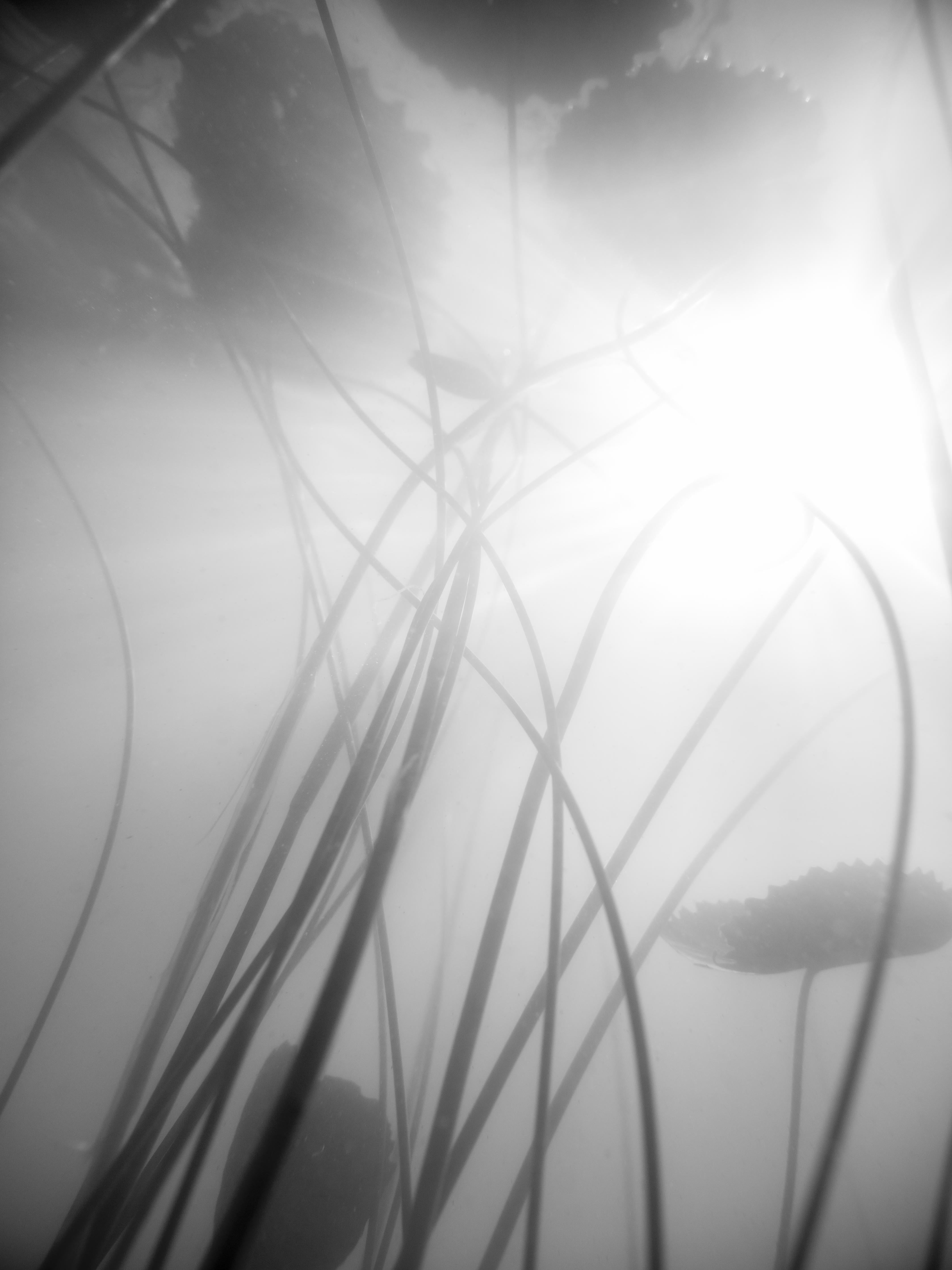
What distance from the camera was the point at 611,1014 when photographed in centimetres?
62

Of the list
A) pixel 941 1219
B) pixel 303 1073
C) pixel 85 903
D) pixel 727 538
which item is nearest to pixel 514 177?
pixel 727 538

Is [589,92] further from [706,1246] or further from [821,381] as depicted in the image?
[706,1246]

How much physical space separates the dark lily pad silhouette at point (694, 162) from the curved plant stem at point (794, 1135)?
59.1 inches

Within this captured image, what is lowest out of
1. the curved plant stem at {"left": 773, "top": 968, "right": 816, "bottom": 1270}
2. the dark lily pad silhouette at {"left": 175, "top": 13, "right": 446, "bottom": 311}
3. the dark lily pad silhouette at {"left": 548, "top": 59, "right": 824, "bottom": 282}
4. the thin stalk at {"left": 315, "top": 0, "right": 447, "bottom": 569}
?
the curved plant stem at {"left": 773, "top": 968, "right": 816, "bottom": 1270}

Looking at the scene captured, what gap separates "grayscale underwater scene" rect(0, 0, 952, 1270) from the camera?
73 cm

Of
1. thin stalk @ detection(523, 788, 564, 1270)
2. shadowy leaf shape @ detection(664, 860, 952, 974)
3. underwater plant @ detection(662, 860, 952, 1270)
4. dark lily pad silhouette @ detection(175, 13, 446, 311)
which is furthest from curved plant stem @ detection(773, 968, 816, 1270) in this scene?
dark lily pad silhouette @ detection(175, 13, 446, 311)

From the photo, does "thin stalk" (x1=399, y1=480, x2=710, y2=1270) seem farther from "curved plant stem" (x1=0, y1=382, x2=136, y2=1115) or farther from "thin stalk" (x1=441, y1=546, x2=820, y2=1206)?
"curved plant stem" (x1=0, y1=382, x2=136, y2=1115)

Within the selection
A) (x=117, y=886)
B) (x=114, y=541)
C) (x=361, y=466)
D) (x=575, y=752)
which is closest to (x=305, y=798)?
(x=575, y=752)

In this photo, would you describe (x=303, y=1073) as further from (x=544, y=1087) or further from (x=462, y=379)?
(x=462, y=379)

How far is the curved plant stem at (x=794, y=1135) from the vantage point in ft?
2.63

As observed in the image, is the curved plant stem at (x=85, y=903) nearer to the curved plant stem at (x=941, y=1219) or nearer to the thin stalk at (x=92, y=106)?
the thin stalk at (x=92, y=106)

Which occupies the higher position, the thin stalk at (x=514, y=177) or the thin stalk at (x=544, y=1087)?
the thin stalk at (x=514, y=177)

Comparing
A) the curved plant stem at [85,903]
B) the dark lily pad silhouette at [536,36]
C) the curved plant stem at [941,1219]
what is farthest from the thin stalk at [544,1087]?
the dark lily pad silhouette at [536,36]

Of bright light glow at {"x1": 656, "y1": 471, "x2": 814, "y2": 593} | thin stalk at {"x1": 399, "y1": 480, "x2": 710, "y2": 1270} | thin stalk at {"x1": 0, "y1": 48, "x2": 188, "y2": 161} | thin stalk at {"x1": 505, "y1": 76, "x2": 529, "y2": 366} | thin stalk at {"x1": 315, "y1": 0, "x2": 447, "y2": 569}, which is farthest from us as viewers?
bright light glow at {"x1": 656, "y1": 471, "x2": 814, "y2": 593}
